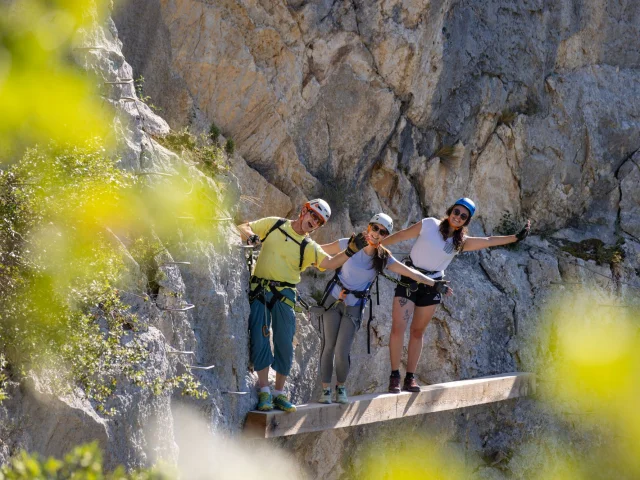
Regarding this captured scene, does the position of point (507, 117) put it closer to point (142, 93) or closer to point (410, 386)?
point (410, 386)

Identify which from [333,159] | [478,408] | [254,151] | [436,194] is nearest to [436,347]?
[478,408]

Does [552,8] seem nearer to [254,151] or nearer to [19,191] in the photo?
[254,151]

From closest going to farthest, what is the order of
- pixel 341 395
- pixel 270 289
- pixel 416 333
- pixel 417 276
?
pixel 270 289 < pixel 417 276 < pixel 341 395 < pixel 416 333

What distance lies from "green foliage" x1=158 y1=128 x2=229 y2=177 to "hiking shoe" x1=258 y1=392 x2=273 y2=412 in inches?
88.3

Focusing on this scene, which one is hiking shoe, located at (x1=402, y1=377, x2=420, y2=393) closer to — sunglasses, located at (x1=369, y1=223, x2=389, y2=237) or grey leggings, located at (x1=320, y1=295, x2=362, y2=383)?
grey leggings, located at (x1=320, y1=295, x2=362, y2=383)

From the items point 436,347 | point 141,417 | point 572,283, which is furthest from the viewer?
point 572,283

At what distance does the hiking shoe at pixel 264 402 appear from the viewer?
25.6 ft

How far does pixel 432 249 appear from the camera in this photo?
859cm

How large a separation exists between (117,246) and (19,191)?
4.24ft

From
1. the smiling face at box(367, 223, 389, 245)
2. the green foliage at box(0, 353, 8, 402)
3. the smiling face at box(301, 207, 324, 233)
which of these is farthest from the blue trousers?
the green foliage at box(0, 353, 8, 402)

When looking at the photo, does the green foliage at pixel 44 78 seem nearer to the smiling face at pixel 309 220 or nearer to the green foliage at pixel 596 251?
the smiling face at pixel 309 220

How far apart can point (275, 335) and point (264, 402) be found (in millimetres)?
631

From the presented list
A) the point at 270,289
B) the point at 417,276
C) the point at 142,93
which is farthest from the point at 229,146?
the point at 417,276

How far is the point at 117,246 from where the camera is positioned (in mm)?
6328
